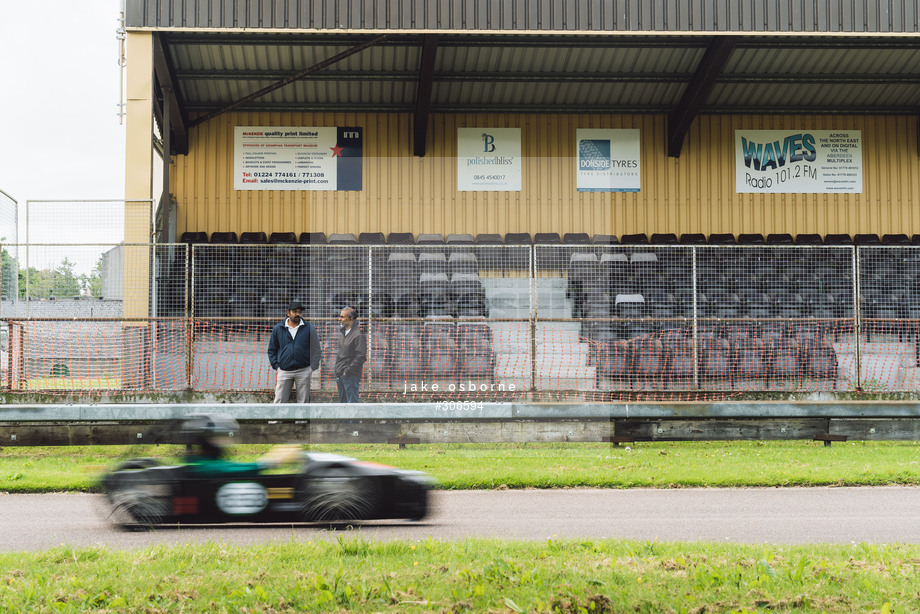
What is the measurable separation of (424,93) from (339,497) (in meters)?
15.6

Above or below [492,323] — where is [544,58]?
above

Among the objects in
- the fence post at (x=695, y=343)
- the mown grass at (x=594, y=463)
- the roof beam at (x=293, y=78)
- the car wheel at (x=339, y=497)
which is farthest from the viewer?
the roof beam at (x=293, y=78)

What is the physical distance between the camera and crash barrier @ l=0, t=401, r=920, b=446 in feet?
39.3

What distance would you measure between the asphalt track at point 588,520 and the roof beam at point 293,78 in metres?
12.1

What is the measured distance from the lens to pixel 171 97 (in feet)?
71.2

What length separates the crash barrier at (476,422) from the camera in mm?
11977

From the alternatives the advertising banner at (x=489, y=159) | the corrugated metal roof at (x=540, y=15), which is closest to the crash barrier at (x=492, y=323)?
the corrugated metal roof at (x=540, y=15)

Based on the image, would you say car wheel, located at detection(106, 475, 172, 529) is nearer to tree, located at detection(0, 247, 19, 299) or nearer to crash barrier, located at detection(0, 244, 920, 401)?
crash barrier, located at detection(0, 244, 920, 401)

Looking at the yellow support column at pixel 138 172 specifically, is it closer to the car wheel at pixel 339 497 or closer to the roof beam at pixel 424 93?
the roof beam at pixel 424 93

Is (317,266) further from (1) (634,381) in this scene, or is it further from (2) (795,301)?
(2) (795,301)

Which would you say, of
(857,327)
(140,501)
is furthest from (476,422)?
(857,327)

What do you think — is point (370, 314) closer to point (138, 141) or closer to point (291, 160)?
point (138, 141)

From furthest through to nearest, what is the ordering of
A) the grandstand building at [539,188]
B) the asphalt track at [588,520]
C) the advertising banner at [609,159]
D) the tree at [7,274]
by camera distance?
1. the advertising banner at [609,159]
2. the tree at [7,274]
3. the grandstand building at [539,188]
4. the asphalt track at [588,520]

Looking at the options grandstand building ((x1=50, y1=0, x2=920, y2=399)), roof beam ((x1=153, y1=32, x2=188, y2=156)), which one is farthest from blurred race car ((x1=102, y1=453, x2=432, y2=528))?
roof beam ((x1=153, y1=32, x2=188, y2=156))
